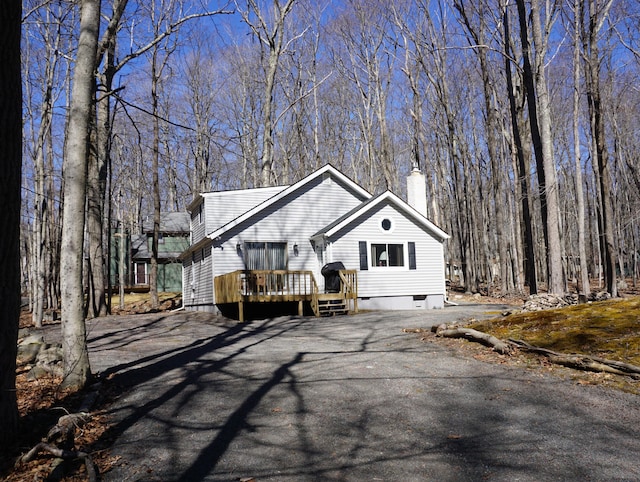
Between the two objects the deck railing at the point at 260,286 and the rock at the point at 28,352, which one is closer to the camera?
the rock at the point at 28,352

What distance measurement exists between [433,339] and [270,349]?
10.2 feet

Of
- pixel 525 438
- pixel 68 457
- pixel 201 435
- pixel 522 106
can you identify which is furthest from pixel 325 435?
pixel 522 106

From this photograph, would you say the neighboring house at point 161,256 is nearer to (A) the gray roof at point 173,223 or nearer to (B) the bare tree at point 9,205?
(A) the gray roof at point 173,223

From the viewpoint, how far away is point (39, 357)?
25.8 feet

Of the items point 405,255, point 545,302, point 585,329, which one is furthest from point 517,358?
point 405,255

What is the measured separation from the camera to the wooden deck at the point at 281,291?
52.5 ft

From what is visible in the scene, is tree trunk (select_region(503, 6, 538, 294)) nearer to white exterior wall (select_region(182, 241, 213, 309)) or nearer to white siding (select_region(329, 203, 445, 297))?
white siding (select_region(329, 203, 445, 297))

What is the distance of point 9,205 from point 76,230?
2087 millimetres

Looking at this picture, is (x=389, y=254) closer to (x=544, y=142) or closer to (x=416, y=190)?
(x=416, y=190)

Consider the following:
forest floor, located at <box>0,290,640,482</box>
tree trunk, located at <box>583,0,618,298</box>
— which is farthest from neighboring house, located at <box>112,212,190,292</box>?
forest floor, located at <box>0,290,640,482</box>

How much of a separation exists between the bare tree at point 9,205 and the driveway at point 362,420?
1034 mm

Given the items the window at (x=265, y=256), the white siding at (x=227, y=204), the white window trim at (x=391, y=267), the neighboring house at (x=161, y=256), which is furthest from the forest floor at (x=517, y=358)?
the neighboring house at (x=161, y=256)

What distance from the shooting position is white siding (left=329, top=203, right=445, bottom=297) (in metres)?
18.5

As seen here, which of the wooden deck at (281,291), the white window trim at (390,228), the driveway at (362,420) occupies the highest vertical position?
the white window trim at (390,228)
